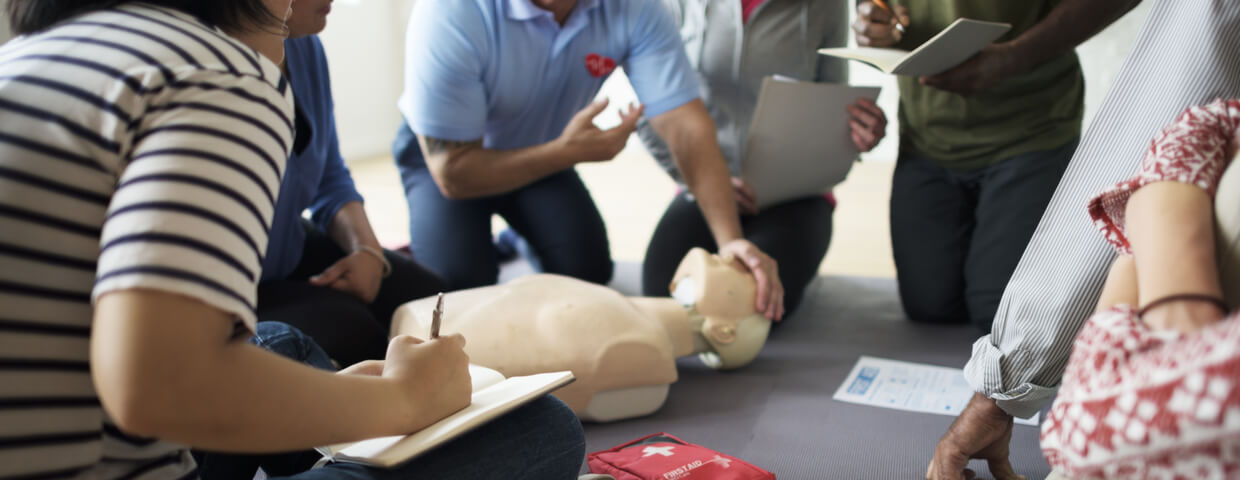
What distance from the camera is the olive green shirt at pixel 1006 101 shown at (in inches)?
60.8

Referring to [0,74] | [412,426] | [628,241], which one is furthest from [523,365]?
[628,241]

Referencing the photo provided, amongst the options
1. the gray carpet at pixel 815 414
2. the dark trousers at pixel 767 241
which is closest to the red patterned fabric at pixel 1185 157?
the gray carpet at pixel 815 414

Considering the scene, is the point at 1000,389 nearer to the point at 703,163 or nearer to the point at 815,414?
the point at 815,414

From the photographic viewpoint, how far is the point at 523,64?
158 centimetres

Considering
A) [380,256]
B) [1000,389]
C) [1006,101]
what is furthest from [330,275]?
[1006,101]

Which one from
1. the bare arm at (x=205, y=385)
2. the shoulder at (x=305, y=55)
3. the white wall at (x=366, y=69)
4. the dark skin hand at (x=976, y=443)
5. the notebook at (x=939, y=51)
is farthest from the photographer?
the white wall at (x=366, y=69)

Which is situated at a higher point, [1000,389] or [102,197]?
[102,197]

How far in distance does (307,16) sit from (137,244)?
488mm

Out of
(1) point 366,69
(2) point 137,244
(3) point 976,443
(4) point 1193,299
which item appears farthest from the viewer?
(1) point 366,69

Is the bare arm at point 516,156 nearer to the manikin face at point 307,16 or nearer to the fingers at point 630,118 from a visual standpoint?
the fingers at point 630,118

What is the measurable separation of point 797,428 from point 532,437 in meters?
0.55

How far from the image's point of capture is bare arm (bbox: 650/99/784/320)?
153 cm

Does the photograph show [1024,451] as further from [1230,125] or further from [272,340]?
[272,340]

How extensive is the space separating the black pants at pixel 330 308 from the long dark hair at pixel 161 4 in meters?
0.65
